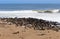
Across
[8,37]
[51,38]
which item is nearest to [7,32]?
[8,37]

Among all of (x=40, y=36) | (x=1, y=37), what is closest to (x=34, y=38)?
(x=40, y=36)

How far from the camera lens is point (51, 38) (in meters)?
7.29

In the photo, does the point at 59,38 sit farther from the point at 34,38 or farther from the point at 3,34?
the point at 3,34

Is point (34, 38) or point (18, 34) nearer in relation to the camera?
point (34, 38)

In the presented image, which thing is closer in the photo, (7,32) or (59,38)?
(59,38)

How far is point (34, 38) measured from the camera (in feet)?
23.9

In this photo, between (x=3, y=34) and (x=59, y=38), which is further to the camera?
(x=3, y=34)

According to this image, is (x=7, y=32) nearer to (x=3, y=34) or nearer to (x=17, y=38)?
(x=3, y=34)

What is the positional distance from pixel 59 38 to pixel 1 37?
183 centimetres

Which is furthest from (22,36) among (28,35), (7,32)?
(7,32)

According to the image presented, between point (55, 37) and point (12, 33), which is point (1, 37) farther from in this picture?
point (55, 37)

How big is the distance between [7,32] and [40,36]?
125cm

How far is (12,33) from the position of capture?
8062mm

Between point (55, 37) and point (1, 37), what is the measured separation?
1.72 m
